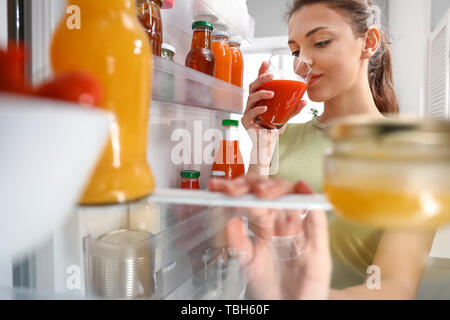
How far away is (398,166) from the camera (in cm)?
21

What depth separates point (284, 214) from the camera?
15.5 inches

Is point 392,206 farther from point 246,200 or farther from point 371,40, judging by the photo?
point 371,40

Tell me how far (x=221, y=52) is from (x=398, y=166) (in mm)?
691

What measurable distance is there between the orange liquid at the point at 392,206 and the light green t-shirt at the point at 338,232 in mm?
67

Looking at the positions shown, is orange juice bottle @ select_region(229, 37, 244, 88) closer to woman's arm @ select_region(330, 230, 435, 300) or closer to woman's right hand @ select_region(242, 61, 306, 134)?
woman's right hand @ select_region(242, 61, 306, 134)

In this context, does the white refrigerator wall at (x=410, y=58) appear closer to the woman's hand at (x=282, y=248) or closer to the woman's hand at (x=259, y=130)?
the woman's hand at (x=259, y=130)

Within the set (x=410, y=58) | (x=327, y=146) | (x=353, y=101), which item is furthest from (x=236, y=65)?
(x=410, y=58)

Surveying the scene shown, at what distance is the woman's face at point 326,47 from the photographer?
0.67 meters

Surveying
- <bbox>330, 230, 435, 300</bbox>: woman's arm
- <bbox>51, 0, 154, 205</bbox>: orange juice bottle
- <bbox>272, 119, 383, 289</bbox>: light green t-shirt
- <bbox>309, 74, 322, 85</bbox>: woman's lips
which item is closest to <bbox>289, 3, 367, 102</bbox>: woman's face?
<bbox>309, 74, 322, 85</bbox>: woman's lips

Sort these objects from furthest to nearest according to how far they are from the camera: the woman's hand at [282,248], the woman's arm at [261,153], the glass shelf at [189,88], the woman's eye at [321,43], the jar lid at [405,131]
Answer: the woman's arm at [261,153]
the woman's eye at [321,43]
the glass shelf at [189,88]
the woman's hand at [282,248]
the jar lid at [405,131]

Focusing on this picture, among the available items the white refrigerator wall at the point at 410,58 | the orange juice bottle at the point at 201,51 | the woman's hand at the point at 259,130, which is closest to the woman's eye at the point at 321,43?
the woman's hand at the point at 259,130
